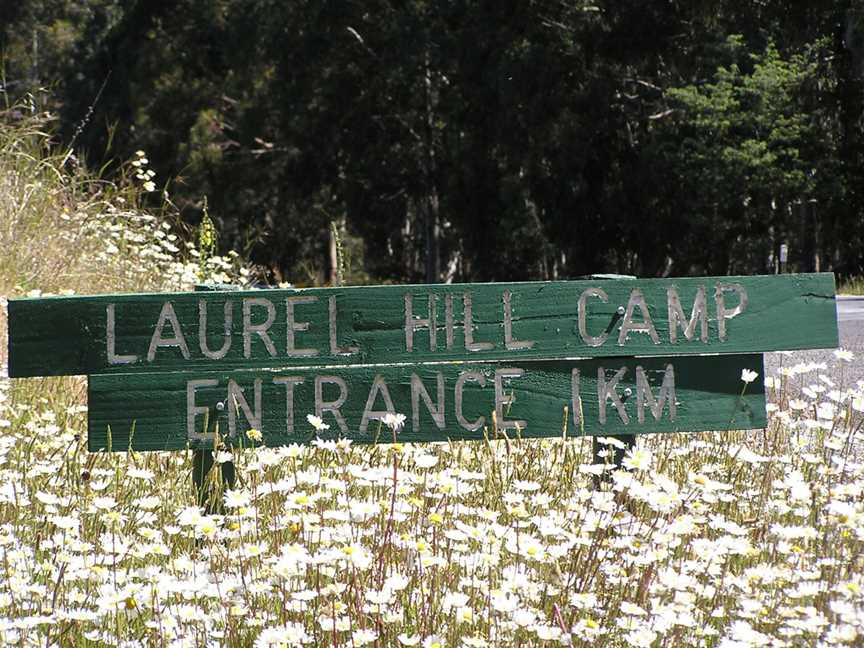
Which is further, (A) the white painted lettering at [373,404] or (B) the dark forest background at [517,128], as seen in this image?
(B) the dark forest background at [517,128]

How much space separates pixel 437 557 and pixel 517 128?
2832 cm

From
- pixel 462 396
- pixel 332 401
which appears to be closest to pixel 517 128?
pixel 462 396

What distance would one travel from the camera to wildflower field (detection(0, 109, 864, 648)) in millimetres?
2721

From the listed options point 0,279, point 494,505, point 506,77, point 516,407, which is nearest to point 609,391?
point 516,407

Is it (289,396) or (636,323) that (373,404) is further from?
(636,323)

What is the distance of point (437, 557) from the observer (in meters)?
3.00

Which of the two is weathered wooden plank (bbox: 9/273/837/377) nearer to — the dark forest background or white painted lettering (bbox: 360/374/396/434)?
white painted lettering (bbox: 360/374/396/434)

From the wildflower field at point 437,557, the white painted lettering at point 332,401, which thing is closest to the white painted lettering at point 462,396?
the wildflower field at point 437,557

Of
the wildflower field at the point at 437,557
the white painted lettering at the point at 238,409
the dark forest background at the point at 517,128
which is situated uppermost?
the dark forest background at the point at 517,128

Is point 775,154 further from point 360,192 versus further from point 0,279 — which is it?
point 0,279

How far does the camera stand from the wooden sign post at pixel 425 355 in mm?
3836

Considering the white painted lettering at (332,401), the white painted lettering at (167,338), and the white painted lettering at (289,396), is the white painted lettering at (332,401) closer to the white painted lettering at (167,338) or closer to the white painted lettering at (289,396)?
the white painted lettering at (289,396)

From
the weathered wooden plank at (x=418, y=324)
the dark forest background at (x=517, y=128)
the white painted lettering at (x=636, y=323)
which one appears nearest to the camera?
the weathered wooden plank at (x=418, y=324)

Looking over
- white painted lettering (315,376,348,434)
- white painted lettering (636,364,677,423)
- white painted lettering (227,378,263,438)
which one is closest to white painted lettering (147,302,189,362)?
white painted lettering (227,378,263,438)
